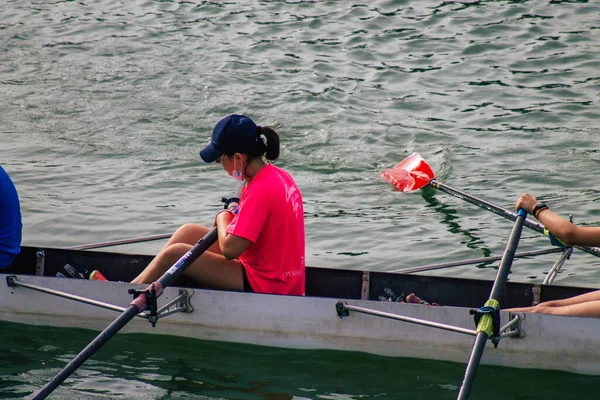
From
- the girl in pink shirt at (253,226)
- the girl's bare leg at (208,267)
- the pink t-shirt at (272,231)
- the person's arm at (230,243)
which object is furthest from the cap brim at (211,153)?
the girl's bare leg at (208,267)

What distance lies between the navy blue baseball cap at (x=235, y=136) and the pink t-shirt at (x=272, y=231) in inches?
9.3

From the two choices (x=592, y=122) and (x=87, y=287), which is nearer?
(x=87, y=287)

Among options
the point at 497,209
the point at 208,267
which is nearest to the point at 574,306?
the point at 497,209

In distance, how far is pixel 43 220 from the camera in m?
11.0

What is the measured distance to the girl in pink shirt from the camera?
682 cm

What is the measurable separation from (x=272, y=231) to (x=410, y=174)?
4545 mm

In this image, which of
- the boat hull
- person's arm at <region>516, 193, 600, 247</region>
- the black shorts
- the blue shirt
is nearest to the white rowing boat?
the boat hull

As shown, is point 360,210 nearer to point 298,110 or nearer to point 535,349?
point 298,110

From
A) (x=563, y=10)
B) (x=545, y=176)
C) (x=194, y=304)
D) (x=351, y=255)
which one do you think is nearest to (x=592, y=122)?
(x=545, y=176)

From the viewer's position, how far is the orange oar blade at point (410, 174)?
1098 cm

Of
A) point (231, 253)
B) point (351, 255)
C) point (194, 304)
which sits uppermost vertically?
point (231, 253)

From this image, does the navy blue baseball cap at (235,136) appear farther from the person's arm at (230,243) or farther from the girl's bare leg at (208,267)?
the girl's bare leg at (208,267)

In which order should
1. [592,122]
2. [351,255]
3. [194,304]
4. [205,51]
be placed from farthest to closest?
[205,51] < [592,122] < [351,255] < [194,304]

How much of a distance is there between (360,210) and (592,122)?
423 centimetres
